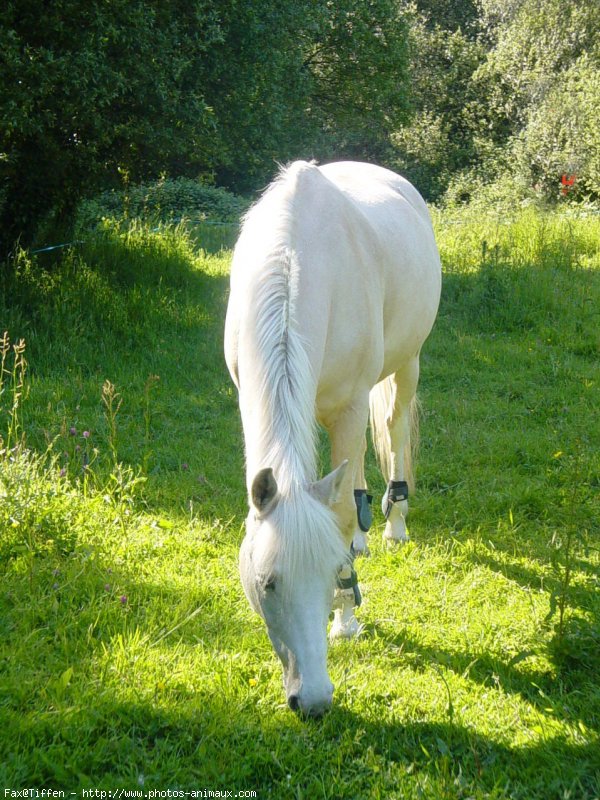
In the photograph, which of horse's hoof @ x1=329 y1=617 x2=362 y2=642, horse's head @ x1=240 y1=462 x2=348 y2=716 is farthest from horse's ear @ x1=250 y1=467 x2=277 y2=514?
horse's hoof @ x1=329 y1=617 x2=362 y2=642

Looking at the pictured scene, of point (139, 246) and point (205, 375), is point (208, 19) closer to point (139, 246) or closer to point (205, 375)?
point (139, 246)

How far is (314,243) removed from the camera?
3.13 meters

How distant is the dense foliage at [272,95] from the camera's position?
6492mm

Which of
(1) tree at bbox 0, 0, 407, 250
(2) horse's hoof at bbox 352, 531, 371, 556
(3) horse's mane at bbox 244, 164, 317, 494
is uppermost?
(1) tree at bbox 0, 0, 407, 250

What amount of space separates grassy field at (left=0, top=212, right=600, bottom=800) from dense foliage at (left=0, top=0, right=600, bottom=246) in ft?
5.30

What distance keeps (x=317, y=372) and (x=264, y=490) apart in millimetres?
714

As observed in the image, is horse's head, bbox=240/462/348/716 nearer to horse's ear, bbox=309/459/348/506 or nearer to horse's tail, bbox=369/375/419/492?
horse's ear, bbox=309/459/348/506

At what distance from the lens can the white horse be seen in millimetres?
2328

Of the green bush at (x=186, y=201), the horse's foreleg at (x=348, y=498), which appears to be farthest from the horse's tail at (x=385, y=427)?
the green bush at (x=186, y=201)

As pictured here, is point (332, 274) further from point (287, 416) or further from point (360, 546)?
point (360, 546)

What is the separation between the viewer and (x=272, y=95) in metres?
9.93

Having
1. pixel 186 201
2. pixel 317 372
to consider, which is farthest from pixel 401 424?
pixel 186 201

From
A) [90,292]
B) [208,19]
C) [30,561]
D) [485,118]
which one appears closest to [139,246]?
[90,292]

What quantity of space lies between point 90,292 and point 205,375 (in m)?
1.76
